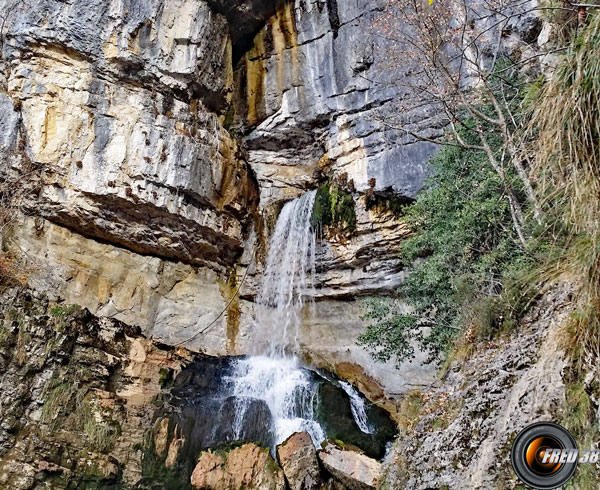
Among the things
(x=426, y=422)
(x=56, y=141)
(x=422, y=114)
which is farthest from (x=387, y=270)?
(x=56, y=141)

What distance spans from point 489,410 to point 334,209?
9.19 meters

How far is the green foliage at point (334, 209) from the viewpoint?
11.8 metres

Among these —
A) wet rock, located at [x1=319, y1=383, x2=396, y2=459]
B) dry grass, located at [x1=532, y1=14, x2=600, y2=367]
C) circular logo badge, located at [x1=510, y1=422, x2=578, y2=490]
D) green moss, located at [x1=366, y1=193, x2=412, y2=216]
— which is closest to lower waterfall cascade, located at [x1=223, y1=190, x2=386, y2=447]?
wet rock, located at [x1=319, y1=383, x2=396, y2=459]

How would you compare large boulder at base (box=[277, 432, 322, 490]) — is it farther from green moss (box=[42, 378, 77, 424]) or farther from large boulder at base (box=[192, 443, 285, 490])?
green moss (box=[42, 378, 77, 424])

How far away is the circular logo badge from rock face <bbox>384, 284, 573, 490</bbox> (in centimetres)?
11

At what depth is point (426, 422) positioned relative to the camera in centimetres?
393

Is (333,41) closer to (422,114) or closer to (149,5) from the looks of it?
(422,114)

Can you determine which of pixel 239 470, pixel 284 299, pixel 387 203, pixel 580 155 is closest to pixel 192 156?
pixel 284 299

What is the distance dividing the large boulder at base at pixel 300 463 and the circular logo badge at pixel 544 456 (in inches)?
194

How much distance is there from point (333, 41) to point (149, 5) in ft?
16.4

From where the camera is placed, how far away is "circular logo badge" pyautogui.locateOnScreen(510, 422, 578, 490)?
2180mm

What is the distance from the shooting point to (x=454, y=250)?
691 centimetres

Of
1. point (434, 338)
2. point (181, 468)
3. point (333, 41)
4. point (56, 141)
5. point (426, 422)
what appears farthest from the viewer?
point (333, 41)

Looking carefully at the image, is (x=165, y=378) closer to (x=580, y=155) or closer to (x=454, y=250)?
(x=454, y=250)
